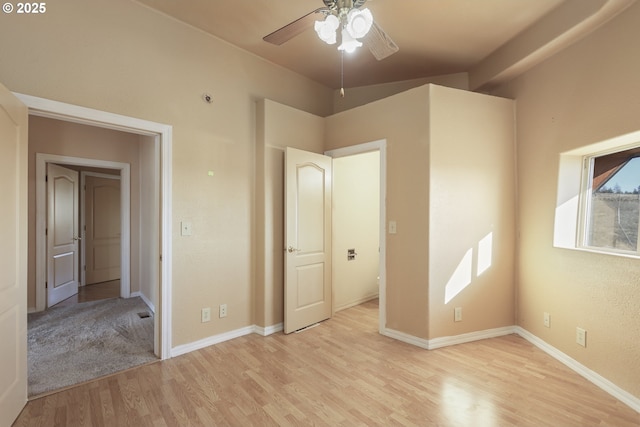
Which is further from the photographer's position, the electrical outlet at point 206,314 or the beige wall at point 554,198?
the electrical outlet at point 206,314

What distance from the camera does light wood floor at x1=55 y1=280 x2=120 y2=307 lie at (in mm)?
4453

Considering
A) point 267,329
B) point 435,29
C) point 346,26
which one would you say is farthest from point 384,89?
point 267,329

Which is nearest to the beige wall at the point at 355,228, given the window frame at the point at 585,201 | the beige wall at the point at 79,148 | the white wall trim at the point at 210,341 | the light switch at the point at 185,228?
the white wall trim at the point at 210,341

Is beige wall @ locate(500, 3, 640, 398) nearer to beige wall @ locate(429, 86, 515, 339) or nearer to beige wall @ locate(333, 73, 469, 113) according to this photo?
beige wall @ locate(429, 86, 515, 339)

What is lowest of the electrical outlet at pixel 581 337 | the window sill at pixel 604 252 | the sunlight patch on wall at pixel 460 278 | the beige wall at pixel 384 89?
the electrical outlet at pixel 581 337

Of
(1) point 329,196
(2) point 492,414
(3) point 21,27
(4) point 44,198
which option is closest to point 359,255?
(1) point 329,196

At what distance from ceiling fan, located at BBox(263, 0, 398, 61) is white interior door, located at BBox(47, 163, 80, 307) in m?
4.30

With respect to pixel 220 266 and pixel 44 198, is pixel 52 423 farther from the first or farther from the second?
pixel 44 198

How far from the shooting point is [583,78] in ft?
7.94

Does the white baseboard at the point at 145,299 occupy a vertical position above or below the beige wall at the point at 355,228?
below

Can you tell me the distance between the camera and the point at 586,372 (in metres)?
2.34

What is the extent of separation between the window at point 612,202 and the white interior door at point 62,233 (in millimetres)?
6323

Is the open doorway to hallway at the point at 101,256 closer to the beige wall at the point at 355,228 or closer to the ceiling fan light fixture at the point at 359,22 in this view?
the ceiling fan light fixture at the point at 359,22

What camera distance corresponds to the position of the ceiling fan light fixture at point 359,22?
154cm
